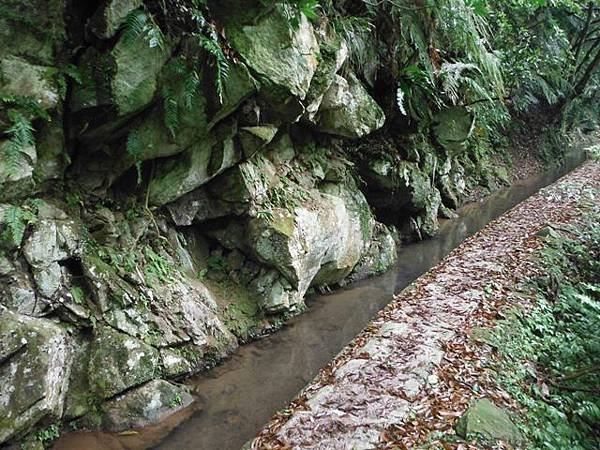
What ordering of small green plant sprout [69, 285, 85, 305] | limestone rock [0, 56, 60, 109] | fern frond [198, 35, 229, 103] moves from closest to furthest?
limestone rock [0, 56, 60, 109] → small green plant sprout [69, 285, 85, 305] → fern frond [198, 35, 229, 103]

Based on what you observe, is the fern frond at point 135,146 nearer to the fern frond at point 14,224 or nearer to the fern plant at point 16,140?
the fern plant at point 16,140

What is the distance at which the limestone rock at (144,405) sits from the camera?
390 centimetres

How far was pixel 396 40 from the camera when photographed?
7.66m

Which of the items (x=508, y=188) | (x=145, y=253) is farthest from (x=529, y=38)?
(x=145, y=253)

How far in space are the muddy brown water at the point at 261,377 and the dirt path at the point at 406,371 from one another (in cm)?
91

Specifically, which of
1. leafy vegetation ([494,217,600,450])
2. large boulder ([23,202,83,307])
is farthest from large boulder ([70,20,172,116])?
leafy vegetation ([494,217,600,450])

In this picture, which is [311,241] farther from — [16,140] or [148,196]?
[16,140]

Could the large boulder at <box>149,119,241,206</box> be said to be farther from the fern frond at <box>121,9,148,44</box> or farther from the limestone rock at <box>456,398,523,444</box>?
the limestone rock at <box>456,398,523,444</box>

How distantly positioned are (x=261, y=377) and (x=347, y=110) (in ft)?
14.1

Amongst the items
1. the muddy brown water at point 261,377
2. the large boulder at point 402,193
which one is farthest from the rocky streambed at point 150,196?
the large boulder at point 402,193

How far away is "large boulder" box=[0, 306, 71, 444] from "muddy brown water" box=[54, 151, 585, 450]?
404 mm

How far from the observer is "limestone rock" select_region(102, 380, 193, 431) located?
3898 mm

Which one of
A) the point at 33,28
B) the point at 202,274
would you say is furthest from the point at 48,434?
the point at 33,28

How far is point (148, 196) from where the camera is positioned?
5.00m
